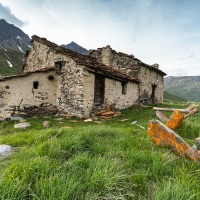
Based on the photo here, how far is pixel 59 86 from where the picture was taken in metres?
12.9

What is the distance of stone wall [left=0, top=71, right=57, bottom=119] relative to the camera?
11.2m

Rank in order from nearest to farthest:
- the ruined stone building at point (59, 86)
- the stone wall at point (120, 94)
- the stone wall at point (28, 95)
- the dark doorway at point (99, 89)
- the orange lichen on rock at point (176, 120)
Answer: the orange lichen on rock at point (176, 120) < the stone wall at point (28, 95) < the ruined stone building at point (59, 86) < the dark doorway at point (99, 89) < the stone wall at point (120, 94)

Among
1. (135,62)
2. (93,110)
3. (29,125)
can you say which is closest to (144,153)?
(29,125)

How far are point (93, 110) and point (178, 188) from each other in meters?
10.1

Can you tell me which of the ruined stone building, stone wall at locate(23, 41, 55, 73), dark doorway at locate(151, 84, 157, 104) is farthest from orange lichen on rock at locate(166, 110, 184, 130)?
dark doorway at locate(151, 84, 157, 104)

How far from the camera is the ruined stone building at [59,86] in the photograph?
1140 cm

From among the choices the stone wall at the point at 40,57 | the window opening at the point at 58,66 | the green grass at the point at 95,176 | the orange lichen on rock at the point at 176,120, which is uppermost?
the stone wall at the point at 40,57

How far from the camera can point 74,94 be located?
1195cm

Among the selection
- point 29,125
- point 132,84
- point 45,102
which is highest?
point 132,84

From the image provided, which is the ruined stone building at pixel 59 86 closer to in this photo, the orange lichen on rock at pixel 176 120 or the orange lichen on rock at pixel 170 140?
the orange lichen on rock at pixel 176 120

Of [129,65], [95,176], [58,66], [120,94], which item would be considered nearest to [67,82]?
[58,66]

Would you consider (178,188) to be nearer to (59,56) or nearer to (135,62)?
(59,56)

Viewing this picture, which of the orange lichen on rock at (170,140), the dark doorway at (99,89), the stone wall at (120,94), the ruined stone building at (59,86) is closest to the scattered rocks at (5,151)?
the orange lichen on rock at (170,140)

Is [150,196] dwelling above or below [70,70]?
below
